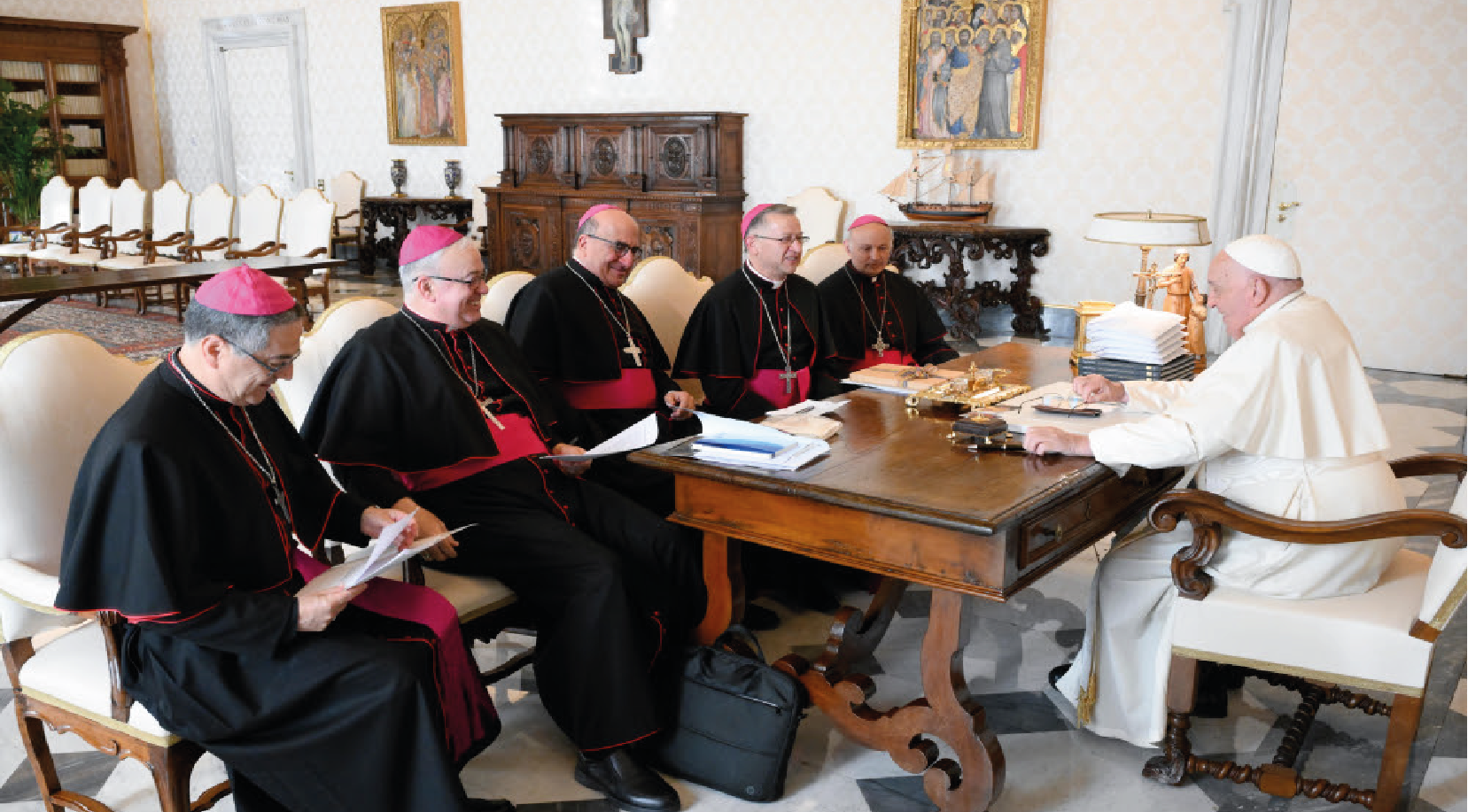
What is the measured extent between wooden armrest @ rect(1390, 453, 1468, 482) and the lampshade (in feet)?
4.71

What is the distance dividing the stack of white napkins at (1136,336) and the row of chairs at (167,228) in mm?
6312

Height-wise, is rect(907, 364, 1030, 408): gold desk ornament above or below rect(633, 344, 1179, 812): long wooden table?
above

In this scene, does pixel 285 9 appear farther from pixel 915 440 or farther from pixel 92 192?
pixel 915 440

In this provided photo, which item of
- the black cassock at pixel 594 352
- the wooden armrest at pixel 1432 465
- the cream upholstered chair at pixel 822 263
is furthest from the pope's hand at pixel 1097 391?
the cream upholstered chair at pixel 822 263

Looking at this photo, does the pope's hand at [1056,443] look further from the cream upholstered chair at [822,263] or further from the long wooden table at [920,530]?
the cream upholstered chair at [822,263]

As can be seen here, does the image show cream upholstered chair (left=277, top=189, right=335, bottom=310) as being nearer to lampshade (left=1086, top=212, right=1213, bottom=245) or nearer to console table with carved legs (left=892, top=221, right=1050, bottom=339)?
console table with carved legs (left=892, top=221, right=1050, bottom=339)

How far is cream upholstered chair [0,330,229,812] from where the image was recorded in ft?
6.78

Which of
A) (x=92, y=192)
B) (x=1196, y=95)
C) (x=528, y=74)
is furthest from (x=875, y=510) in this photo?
(x=92, y=192)

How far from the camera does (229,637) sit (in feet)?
6.49

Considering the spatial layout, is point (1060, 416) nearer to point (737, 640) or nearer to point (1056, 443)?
point (1056, 443)

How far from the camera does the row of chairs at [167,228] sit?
870cm

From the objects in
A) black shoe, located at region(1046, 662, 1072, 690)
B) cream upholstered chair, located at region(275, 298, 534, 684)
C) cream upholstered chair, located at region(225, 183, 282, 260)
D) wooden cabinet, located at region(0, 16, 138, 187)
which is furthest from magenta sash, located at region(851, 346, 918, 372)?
wooden cabinet, located at region(0, 16, 138, 187)

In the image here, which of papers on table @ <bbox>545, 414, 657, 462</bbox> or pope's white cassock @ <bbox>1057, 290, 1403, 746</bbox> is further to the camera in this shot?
papers on table @ <bbox>545, 414, 657, 462</bbox>

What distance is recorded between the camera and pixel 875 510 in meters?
2.18
